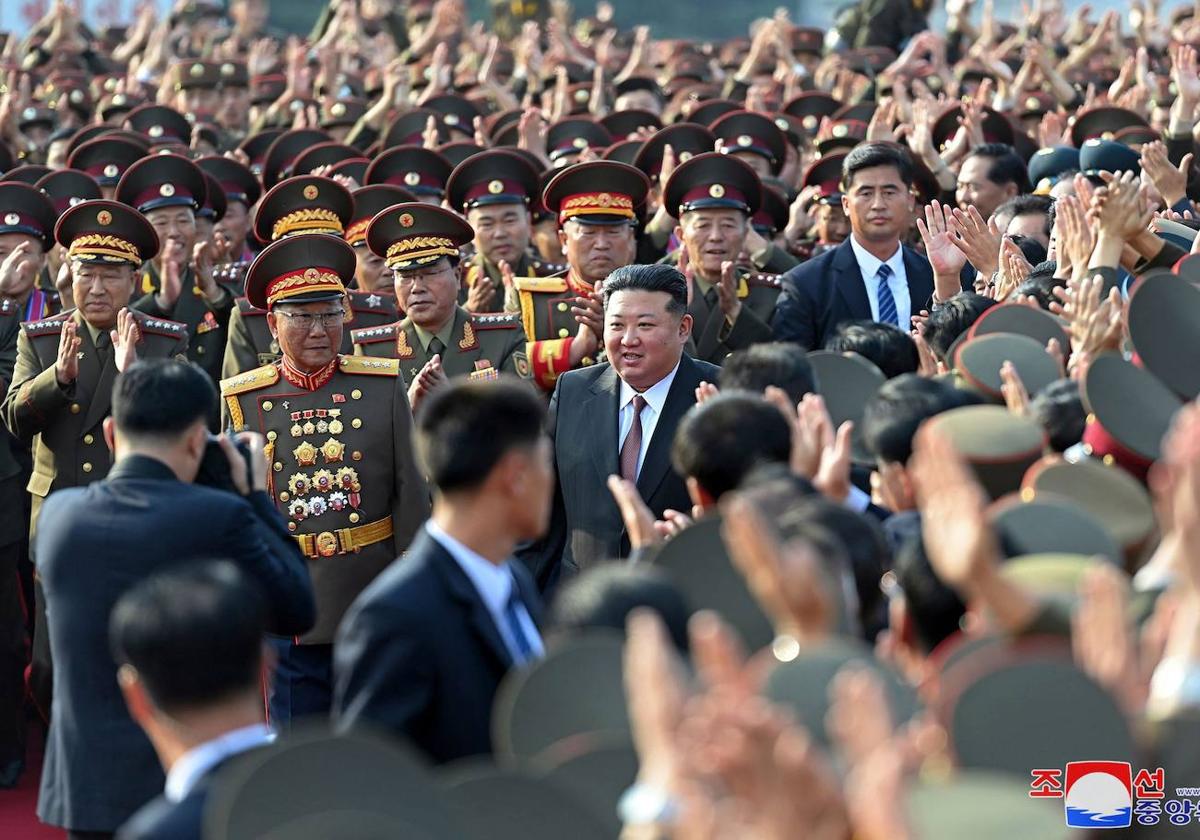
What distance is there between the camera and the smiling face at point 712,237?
7109mm

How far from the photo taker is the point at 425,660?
314 centimetres

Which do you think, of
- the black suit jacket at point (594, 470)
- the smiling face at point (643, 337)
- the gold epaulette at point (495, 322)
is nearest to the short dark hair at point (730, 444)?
the black suit jacket at point (594, 470)

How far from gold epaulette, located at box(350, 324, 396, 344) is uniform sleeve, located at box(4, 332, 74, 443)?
37.3 inches

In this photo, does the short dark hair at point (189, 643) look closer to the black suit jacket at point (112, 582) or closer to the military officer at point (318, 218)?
the black suit jacket at point (112, 582)

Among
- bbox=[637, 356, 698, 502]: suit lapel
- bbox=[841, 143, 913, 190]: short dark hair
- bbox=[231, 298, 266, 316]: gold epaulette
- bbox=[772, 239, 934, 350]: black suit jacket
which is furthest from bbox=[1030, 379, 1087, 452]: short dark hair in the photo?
bbox=[231, 298, 266, 316]: gold epaulette

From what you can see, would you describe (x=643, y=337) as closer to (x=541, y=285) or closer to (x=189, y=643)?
(x=541, y=285)

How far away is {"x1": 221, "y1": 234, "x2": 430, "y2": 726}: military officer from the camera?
5.65 m

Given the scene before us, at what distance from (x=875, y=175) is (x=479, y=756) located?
4.07 m

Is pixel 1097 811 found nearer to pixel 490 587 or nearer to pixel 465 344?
pixel 490 587

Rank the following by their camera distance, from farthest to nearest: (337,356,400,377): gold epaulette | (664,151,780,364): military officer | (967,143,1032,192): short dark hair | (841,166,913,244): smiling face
A: (967,143,1032,192): short dark hair < (664,151,780,364): military officer < (841,166,913,244): smiling face < (337,356,400,377): gold epaulette

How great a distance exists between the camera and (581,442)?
542 cm

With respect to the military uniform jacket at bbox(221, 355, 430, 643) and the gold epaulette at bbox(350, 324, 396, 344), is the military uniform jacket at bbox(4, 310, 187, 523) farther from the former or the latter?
the military uniform jacket at bbox(221, 355, 430, 643)

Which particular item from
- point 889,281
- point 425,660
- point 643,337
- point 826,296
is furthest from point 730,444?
point 889,281

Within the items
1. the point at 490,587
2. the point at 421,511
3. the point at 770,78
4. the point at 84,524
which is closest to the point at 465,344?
the point at 421,511
